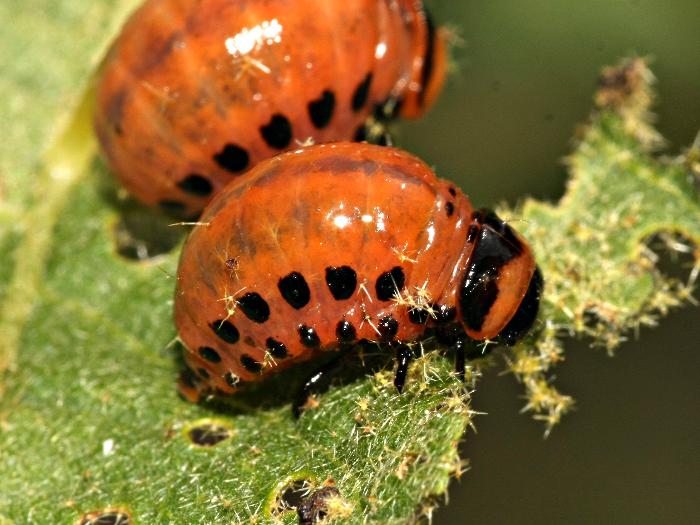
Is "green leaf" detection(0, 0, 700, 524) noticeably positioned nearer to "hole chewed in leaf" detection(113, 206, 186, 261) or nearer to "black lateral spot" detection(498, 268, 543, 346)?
"hole chewed in leaf" detection(113, 206, 186, 261)

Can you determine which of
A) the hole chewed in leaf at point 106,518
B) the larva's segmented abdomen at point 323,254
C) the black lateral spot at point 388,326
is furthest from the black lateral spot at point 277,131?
the hole chewed in leaf at point 106,518

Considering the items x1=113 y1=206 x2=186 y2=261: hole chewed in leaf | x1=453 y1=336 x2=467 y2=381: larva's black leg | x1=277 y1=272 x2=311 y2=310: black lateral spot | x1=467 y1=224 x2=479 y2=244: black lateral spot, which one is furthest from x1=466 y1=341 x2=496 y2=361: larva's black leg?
x1=113 y1=206 x2=186 y2=261: hole chewed in leaf

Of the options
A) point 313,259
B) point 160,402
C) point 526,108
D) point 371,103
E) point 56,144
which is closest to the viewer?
point 313,259

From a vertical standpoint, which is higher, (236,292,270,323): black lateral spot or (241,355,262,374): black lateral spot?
(236,292,270,323): black lateral spot

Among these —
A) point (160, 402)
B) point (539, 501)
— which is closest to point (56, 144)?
point (160, 402)

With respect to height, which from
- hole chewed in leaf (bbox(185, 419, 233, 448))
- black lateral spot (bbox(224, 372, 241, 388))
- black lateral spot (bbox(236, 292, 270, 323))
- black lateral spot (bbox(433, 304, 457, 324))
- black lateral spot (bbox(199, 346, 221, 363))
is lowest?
hole chewed in leaf (bbox(185, 419, 233, 448))

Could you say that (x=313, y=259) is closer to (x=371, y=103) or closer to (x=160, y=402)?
(x=160, y=402)

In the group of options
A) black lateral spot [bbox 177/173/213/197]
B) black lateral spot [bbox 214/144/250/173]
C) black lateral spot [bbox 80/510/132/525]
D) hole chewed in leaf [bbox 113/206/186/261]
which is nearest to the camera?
black lateral spot [bbox 80/510/132/525]
